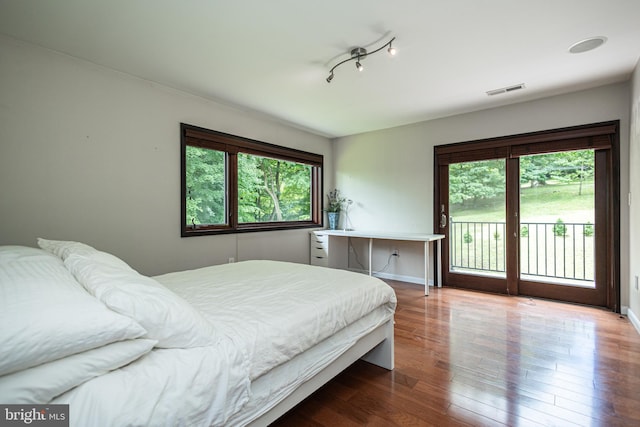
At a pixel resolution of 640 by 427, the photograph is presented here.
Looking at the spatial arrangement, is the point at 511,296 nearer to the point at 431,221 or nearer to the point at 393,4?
the point at 431,221

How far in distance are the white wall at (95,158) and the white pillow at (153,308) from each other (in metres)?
1.79

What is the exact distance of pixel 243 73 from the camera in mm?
2848

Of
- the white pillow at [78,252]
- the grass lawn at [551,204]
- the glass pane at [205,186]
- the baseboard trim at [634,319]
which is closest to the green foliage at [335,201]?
the glass pane at [205,186]

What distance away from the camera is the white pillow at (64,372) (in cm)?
71

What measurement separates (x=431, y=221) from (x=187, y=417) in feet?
13.3

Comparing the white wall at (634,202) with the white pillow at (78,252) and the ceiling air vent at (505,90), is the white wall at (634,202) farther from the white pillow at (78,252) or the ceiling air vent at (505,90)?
the white pillow at (78,252)

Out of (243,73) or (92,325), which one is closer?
(92,325)

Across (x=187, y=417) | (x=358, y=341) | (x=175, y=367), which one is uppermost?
(x=175, y=367)

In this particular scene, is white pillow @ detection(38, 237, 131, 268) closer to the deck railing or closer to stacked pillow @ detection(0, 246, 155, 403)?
stacked pillow @ detection(0, 246, 155, 403)

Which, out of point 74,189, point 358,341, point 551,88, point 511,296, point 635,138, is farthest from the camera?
point 511,296

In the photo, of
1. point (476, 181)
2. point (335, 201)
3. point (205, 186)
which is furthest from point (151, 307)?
point (335, 201)

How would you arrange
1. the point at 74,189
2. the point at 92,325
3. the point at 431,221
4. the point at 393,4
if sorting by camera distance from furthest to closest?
the point at 431,221
the point at 74,189
the point at 393,4
the point at 92,325

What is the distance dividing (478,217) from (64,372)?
4.39 metres

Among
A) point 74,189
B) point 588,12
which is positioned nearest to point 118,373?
point 74,189
